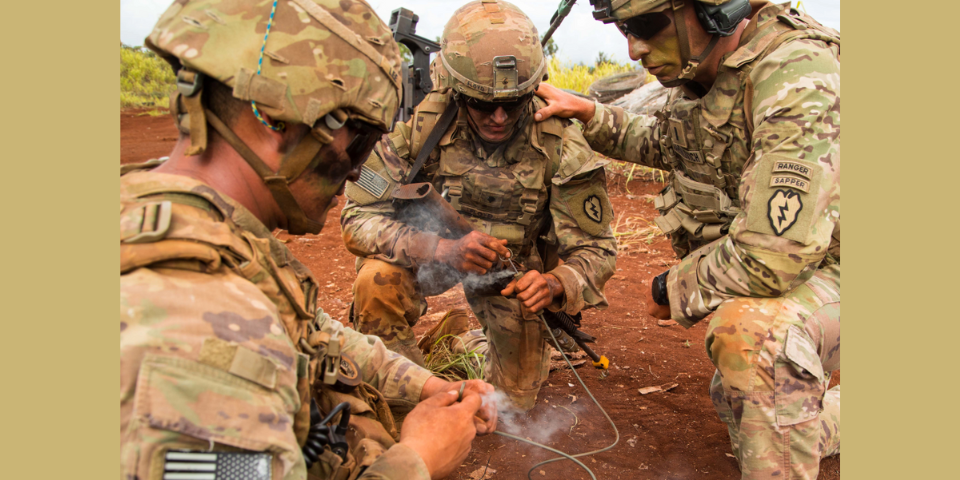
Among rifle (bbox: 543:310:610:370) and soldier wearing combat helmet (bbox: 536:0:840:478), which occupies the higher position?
soldier wearing combat helmet (bbox: 536:0:840:478)

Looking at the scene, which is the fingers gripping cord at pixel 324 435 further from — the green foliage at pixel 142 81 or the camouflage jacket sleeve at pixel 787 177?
the green foliage at pixel 142 81

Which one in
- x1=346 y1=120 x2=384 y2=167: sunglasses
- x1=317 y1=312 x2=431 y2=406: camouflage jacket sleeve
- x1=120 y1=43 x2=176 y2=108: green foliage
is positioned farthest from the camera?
x1=120 y1=43 x2=176 y2=108: green foliage

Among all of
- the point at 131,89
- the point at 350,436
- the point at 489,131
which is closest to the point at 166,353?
the point at 350,436

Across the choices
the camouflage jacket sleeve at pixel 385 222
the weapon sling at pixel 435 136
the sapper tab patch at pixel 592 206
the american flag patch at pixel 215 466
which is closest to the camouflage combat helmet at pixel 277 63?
the american flag patch at pixel 215 466

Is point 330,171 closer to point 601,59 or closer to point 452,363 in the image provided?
point 452,363

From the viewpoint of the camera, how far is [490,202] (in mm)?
4105

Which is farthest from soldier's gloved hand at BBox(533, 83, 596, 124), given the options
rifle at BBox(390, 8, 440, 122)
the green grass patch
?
the green grass patch

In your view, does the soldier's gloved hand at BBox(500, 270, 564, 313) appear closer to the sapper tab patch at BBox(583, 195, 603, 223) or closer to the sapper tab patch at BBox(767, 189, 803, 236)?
the sapper tab patch at BBox(583, 195, 603, 223)

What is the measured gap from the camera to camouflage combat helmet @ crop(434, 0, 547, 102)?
357cm

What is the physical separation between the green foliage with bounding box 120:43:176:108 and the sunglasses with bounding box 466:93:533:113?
9.88m

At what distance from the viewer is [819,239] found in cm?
269

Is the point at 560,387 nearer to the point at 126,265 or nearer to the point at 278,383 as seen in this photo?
the point at 278,383

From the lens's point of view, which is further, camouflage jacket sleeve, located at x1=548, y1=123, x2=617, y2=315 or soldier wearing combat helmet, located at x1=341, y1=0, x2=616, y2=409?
camouflage jacket sleeve, located at x1=548, y1=123, x2=617, y2=315

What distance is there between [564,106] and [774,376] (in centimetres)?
204
